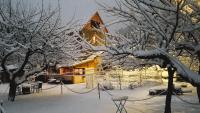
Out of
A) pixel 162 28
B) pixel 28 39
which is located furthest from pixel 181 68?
pixel 28 39

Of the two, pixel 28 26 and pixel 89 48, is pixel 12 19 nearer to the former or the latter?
pixel 28 26

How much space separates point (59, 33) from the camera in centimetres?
2067

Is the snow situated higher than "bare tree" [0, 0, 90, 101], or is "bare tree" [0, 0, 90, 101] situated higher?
"bare tree" [0, 0, 90, 101]

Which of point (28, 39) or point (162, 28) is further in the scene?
point (28, 39)

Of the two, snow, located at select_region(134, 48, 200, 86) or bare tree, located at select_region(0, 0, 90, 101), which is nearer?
snow, located at select_region(134, 48, 200, 86)

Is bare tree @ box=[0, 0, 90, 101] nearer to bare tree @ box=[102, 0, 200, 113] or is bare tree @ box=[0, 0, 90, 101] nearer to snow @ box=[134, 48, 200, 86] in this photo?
bare tree @ box=[102, 0, 200, 113]

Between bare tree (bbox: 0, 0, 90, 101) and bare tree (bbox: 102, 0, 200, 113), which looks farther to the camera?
bare tree (bbox: 0, 0, 90, 101)

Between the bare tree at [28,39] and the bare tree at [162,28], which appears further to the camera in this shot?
the bare tree at [28,39]

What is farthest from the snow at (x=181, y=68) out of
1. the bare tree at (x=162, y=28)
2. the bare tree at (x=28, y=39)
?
the bare tree at (x=28, y=39)

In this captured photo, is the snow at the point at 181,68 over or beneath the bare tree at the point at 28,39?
beneath

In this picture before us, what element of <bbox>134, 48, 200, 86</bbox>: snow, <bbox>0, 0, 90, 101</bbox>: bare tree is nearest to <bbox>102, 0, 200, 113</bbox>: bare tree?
<bbox>134, 48, 200, 86</bbox>: snow

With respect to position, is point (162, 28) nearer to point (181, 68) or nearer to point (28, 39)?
point (181, 68)

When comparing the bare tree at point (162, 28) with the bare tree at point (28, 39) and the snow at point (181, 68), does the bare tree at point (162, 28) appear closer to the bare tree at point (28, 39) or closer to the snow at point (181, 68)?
the snow at point (181, 68)

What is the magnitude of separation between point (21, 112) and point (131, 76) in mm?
20672
